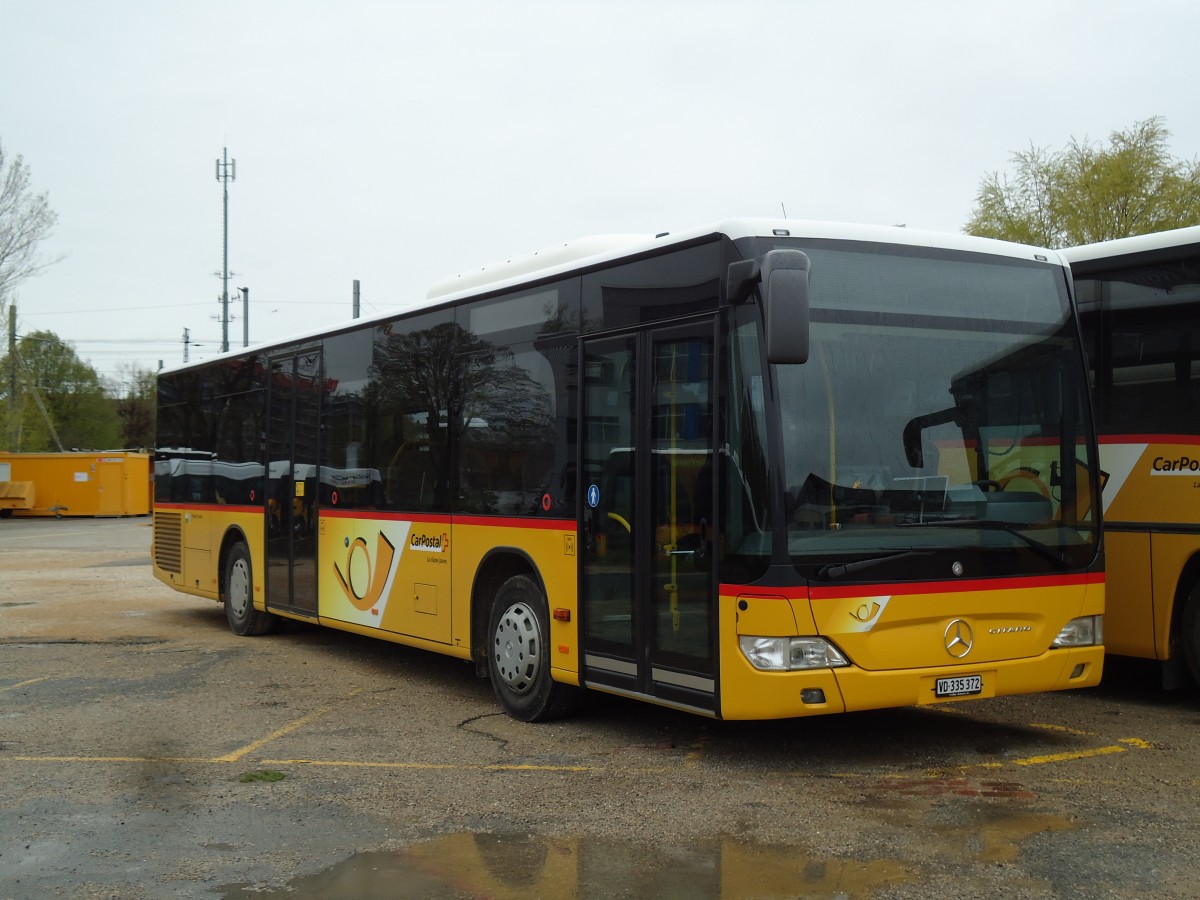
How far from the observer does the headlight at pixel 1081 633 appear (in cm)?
779

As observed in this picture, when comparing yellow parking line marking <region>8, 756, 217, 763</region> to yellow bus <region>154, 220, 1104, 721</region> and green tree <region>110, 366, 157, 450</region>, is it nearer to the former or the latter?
yellow bus <region>154, 220, 1104, 721</region>

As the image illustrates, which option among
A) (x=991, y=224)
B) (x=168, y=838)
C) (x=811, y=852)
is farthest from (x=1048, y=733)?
(x=991, y=224)

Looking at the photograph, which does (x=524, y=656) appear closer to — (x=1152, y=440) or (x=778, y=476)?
(x=778, y=476)

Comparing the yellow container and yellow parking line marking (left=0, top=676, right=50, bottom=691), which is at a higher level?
the yellow container

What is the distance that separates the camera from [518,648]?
9.09 meters

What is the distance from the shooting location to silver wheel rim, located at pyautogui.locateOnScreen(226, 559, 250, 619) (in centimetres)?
1425

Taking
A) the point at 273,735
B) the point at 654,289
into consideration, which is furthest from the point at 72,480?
the point at 654,289

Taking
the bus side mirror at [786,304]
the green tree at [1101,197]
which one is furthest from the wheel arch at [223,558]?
the green tree at [1101,197]

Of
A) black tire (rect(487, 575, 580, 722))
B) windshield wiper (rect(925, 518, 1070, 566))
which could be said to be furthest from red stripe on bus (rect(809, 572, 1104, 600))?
black tire (rect(487, 575, 580, 722))

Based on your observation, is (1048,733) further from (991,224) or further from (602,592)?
(991,224)

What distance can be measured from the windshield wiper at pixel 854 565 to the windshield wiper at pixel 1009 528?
253 millimetres

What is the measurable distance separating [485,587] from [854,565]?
3366mm

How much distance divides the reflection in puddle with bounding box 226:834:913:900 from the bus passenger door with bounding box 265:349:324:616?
271 inches

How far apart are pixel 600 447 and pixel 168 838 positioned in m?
3.43
